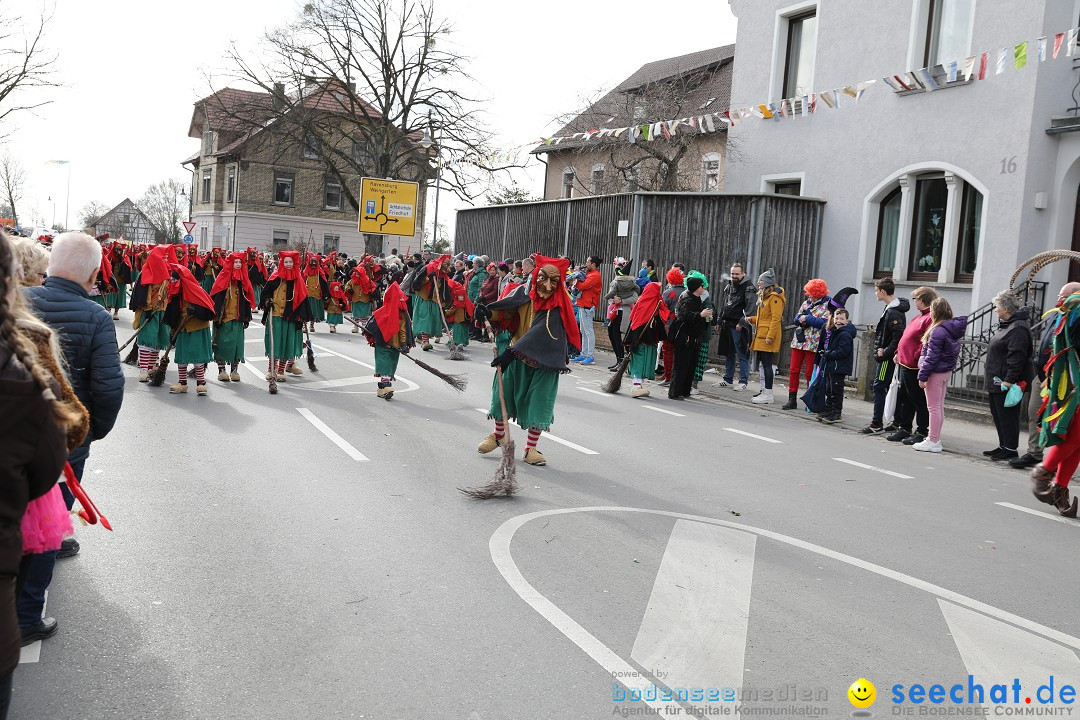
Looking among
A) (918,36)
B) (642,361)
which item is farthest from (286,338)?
(918,36)

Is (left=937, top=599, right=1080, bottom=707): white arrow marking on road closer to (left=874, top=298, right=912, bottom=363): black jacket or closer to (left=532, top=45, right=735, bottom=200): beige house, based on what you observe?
(left=874, top=298, right=912, bottom=363): black jacket

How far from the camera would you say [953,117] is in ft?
55.1

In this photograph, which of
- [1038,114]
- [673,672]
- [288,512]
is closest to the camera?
[673,672]

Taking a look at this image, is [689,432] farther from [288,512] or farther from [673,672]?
[673,672]

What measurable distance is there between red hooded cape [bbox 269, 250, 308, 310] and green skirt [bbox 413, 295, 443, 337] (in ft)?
16.7

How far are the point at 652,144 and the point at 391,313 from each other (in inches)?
583

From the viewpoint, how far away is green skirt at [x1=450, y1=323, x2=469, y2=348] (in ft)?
63.2

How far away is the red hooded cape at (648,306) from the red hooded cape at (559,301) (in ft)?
18.6

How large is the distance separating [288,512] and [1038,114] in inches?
550

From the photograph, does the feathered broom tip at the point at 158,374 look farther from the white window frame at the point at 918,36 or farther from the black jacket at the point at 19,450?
the white window frame at the point at 918,36

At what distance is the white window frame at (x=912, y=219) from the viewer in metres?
16.3

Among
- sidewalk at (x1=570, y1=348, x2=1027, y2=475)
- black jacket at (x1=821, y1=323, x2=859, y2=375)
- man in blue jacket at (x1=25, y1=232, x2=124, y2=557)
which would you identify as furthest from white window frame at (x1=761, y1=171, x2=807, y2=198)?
man in blue jacket at (x1=25, y1=232, x2=124, y2=557)

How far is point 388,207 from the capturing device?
33.7m

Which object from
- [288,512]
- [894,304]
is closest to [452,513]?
[288,512]
